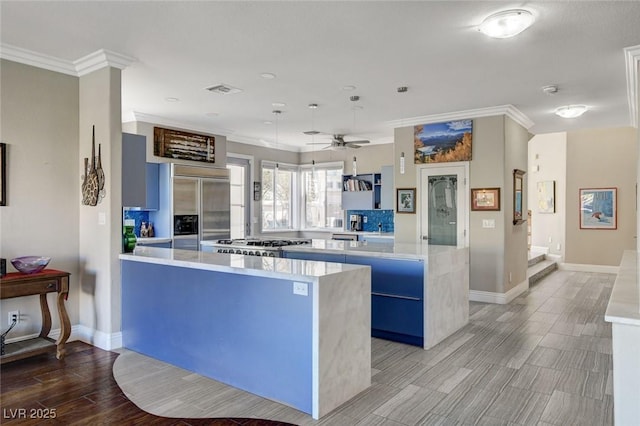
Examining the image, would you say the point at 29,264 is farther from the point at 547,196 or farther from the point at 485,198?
the point at 547,196

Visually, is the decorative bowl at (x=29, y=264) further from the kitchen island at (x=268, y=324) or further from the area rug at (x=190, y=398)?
the area rug at (x=190, y=398)

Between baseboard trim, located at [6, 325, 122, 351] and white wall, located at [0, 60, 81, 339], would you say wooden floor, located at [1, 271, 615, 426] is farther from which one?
white wall, located at [0, 60, 81, 339]

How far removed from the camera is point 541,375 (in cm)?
343

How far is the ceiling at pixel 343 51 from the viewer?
9.91 feet

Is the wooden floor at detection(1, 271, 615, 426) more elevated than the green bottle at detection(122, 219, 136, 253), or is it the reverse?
the green bottle at detection(122, 219, 136, 253)

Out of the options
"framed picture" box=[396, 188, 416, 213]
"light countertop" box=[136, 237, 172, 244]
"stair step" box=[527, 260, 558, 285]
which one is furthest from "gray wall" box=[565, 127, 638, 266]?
"light countertop" box=[136, 237, 172, 244]

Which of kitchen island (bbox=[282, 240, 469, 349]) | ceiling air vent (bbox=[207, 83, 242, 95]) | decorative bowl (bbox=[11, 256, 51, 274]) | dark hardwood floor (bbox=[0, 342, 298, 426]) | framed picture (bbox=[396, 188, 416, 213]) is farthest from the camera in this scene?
framed picture (bbox=[396, 188, 416, 213])

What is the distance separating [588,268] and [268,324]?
28.5ft

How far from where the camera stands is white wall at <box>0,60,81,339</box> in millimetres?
3812

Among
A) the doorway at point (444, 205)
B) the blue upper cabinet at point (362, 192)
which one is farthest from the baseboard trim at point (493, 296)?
the blue upper cabinet at point (362, 192)

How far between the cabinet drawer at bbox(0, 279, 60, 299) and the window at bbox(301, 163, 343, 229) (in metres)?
6.04

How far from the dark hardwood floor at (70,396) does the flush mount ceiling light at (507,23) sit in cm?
312

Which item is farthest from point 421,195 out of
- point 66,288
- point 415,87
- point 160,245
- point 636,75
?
point 66,288

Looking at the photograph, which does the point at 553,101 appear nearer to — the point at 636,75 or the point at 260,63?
the point at 636,75
